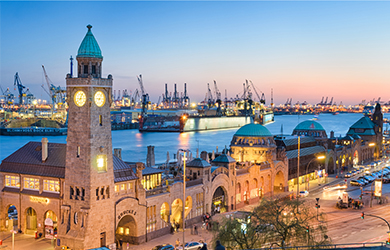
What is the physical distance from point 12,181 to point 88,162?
14.3m

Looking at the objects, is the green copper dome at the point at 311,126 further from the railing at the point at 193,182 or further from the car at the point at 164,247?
the car at the point at 164,247

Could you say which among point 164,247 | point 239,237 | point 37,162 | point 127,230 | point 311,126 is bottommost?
point 164,247

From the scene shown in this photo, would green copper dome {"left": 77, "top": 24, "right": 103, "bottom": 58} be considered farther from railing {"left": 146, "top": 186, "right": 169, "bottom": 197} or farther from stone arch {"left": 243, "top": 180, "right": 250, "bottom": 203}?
stone arch {"left": 243, "top": 180, "right": 250, "bottom": 203}

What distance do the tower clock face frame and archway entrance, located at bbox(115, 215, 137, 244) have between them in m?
13.5

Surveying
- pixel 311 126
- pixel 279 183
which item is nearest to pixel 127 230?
pixel 279 183

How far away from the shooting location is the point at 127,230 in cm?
5041

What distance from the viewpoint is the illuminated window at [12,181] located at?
53.1m

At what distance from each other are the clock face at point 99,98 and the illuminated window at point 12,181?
630 inches

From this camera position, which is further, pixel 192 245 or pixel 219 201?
pixel 219 201

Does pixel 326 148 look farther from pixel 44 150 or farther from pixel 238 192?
pixel 44 150

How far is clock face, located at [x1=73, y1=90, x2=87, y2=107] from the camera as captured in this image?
4525 cm

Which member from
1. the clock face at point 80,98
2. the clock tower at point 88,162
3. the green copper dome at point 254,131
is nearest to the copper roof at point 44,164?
the clock tower at point 88,162

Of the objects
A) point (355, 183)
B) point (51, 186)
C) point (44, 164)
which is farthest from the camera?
point (355, 183)

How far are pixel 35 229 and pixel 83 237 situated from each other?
10.2 meters
